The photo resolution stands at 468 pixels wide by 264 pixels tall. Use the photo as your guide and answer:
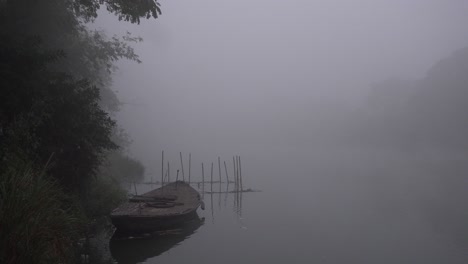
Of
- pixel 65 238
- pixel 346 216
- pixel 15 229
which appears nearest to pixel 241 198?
pixel 346 216

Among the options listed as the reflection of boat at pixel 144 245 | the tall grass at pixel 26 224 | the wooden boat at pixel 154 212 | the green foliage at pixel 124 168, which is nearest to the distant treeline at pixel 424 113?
→ the green foliage at pixel 124 168

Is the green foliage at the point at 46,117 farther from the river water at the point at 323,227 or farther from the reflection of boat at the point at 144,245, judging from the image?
the river water at the point at 323,227

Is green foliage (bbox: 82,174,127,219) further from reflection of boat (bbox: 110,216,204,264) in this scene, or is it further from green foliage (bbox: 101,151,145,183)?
green foliage (bbox: 101,151,145,183)

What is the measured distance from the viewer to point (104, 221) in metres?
16.2

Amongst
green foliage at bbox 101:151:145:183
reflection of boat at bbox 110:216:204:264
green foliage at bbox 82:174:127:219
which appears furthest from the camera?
green foliage at bbox 101:151:145:183

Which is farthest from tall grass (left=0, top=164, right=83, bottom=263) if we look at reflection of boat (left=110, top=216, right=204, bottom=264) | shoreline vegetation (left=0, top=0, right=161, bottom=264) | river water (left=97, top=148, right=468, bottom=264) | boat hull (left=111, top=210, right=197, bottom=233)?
boat hull (left=111, top=210, right=197, bottom=233)

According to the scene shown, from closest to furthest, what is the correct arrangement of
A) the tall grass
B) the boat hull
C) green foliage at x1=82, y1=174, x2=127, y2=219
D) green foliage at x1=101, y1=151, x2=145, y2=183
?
the tall grass < the boat hull < green foliage at x1=82, y1=174, x2=127, y2=219 < green foliage at x1=101, y1=151, x2=145, y2=183

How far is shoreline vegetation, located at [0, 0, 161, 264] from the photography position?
5.34m

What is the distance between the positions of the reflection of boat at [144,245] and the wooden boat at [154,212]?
0.37 meters

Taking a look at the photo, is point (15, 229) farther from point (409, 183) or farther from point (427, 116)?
point (427, 116)

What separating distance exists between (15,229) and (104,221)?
11.8 meters

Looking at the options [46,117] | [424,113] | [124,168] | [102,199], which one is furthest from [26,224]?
[424,113]

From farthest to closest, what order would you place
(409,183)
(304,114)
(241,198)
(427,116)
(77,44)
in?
1. (304,114)
2. (427,116)
3. (409,183)
4. (241,198)
5. (77,44)

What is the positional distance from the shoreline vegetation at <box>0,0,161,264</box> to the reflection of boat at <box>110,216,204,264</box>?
4.53 ft
